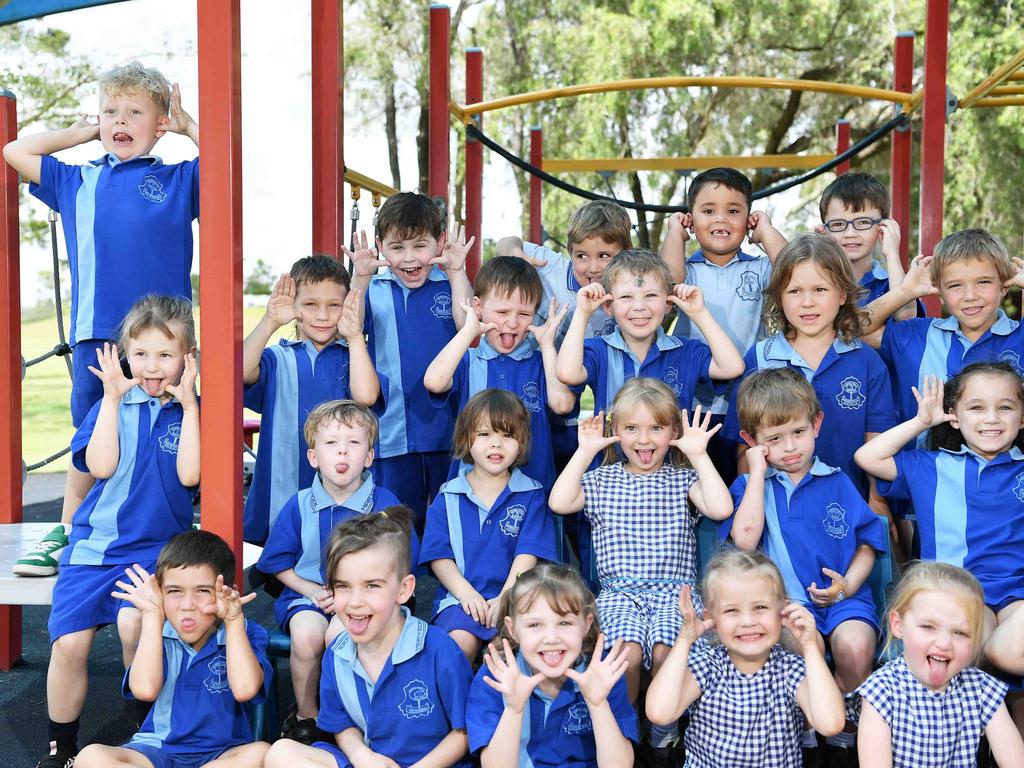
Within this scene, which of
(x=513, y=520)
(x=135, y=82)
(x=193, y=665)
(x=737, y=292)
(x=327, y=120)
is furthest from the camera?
(x=327, y=120)

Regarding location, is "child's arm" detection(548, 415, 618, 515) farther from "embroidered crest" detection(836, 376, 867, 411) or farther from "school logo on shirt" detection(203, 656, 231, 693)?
"school logo on shirt" detection(203, 656, 231, 693)

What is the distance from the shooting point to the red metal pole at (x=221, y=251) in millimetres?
2840

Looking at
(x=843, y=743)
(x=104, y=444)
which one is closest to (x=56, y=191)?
(x=104, y=444)

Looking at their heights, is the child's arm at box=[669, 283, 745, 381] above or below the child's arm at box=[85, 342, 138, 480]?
above

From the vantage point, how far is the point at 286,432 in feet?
12.3

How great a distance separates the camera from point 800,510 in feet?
10.3

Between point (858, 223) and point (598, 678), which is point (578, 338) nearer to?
point (598, 678)

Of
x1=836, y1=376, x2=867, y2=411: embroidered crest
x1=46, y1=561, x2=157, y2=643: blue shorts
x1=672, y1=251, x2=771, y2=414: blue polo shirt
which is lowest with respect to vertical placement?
x1=46, y1=561, x2=157, y2=643: blue shorts

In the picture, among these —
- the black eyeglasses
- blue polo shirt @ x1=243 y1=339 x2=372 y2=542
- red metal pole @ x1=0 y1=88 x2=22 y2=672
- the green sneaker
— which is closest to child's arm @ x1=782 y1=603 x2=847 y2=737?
blue polo shirt @ x1=243 y1=339 x2=372 y2=542

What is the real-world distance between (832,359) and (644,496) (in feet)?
2.63

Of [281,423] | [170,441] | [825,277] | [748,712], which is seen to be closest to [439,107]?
[281,423]

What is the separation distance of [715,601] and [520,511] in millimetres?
767

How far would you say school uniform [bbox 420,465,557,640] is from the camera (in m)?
3.30

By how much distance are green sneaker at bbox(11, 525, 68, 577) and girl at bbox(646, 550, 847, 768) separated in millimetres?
1877
